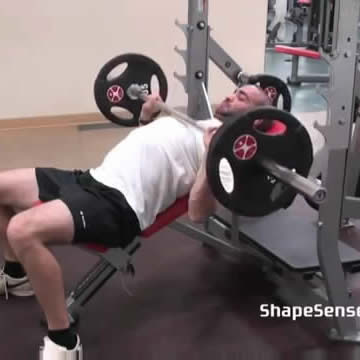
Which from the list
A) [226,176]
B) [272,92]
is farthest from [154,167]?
[272,92]

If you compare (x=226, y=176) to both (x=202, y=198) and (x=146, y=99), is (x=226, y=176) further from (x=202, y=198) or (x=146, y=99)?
(x=146, y=99)

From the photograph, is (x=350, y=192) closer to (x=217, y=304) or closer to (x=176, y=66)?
(x=217, y=304)

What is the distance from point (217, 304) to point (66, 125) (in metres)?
2.26

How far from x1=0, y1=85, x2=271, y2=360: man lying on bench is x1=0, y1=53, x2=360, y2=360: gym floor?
0.20 metres

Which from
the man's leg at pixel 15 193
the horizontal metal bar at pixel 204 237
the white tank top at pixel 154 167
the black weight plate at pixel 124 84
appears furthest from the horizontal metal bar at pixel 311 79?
the man's leg at pixel 15 193

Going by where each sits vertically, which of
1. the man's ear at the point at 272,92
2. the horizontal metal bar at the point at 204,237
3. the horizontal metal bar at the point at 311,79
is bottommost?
the horizontal metal bar at the point at 204,237

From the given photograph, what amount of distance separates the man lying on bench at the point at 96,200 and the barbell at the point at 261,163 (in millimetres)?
163

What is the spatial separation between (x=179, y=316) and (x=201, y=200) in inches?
22.1

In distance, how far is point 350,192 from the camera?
2.86 m

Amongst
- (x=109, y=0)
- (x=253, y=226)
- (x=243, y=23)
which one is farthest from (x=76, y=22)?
(x=253, y=226)

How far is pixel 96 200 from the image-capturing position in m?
1.87

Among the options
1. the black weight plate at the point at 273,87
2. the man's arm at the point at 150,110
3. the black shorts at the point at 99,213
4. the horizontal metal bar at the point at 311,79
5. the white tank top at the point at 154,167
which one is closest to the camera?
the black shorts at the point at 99,213

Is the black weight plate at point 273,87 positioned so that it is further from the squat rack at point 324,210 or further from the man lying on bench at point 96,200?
the man lying on bench at point 96,200

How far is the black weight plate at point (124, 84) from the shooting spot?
263 centimetres
